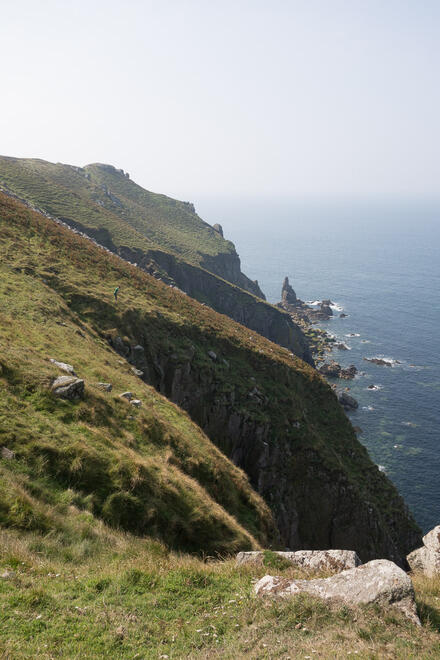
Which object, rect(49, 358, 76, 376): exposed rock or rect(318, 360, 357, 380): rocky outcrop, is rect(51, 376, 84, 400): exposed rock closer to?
rect(49, 358, 76, 376): exposed rock

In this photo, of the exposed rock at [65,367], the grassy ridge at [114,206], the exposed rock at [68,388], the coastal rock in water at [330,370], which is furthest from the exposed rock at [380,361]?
the exposed rock at [68,388]

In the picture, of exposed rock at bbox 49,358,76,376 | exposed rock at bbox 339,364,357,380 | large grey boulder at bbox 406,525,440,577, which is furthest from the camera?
exposed rock at bbox 339,364,357,380

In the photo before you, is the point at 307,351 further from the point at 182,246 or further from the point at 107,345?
the point at 107,345

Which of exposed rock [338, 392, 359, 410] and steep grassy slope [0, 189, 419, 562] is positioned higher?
steep grassy slope [0, 189, 419, 562]

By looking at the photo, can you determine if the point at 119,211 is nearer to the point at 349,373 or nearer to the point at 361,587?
the point at 349,373

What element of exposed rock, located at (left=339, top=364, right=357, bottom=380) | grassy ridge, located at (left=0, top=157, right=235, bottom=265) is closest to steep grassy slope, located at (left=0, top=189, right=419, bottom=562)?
grassy ridge, located at (left=0, top=157, right=235, bottom=265)

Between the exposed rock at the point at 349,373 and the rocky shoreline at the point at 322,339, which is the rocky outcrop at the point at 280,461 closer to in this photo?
the rocky shoreline at the point at 322,339

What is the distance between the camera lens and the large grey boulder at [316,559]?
38.0 feet

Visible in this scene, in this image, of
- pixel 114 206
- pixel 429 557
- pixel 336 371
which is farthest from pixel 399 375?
pixel 114 206

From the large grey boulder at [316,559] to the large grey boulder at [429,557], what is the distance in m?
3.45

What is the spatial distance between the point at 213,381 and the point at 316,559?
25.7 meters

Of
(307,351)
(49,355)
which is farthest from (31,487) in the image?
(307,351)

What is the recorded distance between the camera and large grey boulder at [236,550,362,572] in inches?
456

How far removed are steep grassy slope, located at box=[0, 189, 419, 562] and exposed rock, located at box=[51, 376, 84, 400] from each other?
3.91 ft
